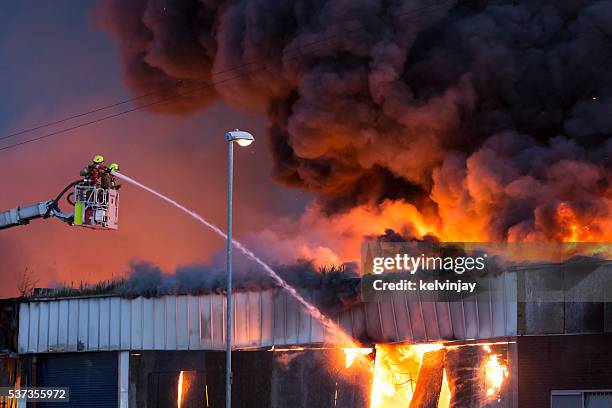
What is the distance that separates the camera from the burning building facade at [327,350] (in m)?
23.7

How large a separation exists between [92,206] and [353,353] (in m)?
7.56

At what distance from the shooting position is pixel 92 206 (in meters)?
28.8

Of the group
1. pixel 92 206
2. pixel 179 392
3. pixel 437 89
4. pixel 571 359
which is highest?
pixel 437 89

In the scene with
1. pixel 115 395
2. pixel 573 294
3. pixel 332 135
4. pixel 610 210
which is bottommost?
pixel 115 395

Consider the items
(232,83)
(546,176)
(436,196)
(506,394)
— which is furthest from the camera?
(232,83)

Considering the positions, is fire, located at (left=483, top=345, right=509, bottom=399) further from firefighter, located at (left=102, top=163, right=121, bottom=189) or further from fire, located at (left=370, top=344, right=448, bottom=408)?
firefighter, located at (left=102, top=163, right=121, bottom=189)

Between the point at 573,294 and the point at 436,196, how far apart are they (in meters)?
9.83

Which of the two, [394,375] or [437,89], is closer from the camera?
[394,375]

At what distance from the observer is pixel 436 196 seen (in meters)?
33.3

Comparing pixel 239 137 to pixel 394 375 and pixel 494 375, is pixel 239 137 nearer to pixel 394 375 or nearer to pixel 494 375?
pixel 394 375

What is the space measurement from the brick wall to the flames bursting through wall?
288 inches

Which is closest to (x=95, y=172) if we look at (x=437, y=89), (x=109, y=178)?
(x=109, y=178)

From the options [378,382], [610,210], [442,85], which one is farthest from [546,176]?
[378,382]

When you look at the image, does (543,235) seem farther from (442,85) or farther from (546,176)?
(442,85)
